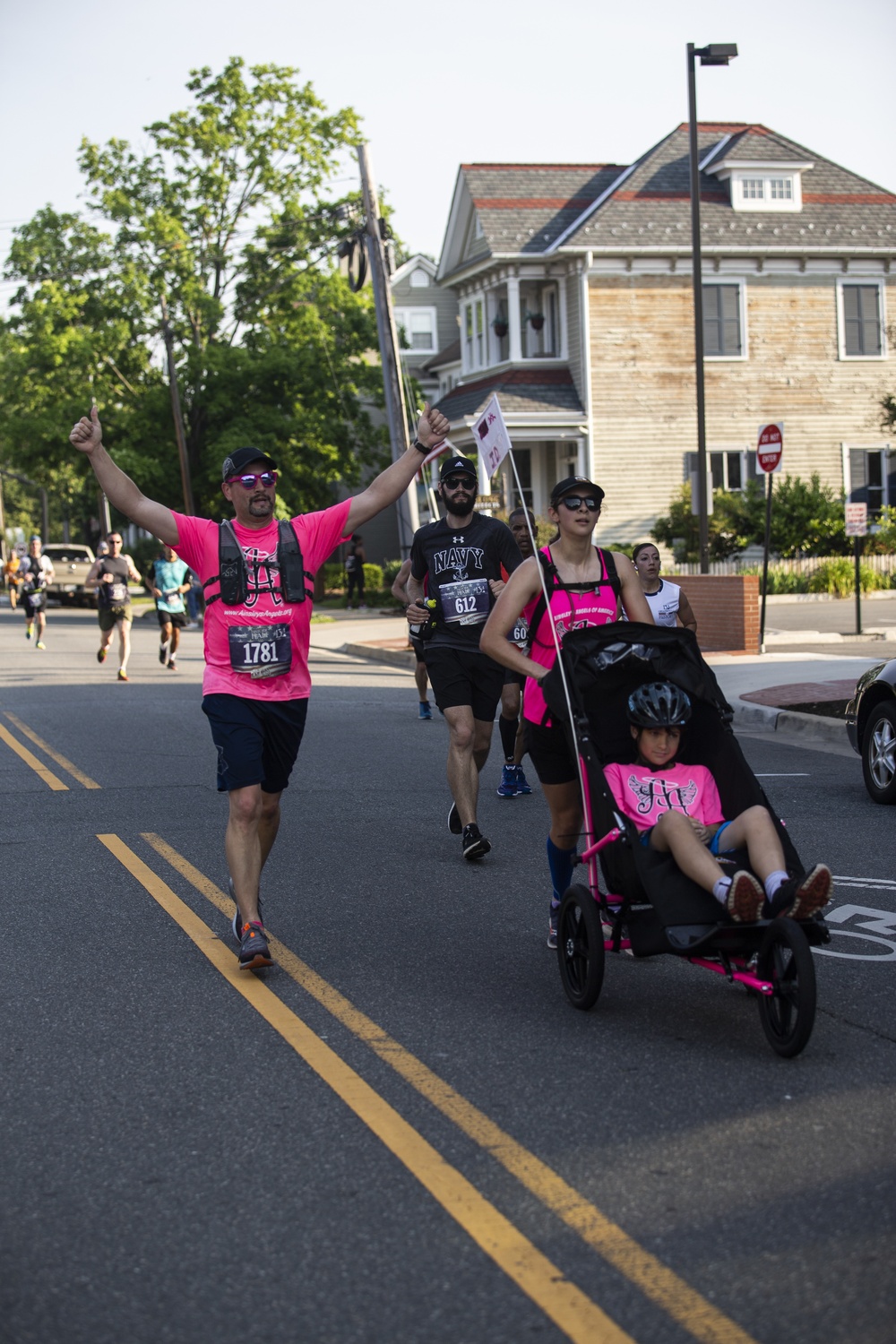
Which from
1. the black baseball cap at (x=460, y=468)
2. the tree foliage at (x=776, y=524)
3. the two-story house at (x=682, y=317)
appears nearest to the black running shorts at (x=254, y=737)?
the black baseball cap at (x=460, y=468)

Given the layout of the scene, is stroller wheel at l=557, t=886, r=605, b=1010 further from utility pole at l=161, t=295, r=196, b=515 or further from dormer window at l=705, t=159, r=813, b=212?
utility pole at l=161, t=295, r=196, b=515

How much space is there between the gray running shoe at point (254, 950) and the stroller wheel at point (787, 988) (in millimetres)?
2064

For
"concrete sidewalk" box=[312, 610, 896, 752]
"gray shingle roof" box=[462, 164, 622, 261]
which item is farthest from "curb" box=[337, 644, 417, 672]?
"gray shingle roof" box=[462, 164, 622, 261]

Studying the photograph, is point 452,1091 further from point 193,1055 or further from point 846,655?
point 846,655

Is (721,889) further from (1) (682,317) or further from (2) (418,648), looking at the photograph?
(1) (682,317)

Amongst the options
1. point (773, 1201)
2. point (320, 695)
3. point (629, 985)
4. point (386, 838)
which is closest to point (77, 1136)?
point (773, 1201)

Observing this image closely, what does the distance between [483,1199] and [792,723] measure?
1112 cm

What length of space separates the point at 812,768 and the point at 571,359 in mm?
27786

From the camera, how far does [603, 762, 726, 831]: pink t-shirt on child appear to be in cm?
569

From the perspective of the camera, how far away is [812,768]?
12.1 meters

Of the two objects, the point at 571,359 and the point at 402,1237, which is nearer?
the point at 402,1237

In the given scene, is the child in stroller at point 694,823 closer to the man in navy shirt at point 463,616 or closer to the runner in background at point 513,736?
the man in navy shirt at point 463,616

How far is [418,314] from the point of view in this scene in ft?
178

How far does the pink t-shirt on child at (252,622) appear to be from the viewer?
630 centimetres
